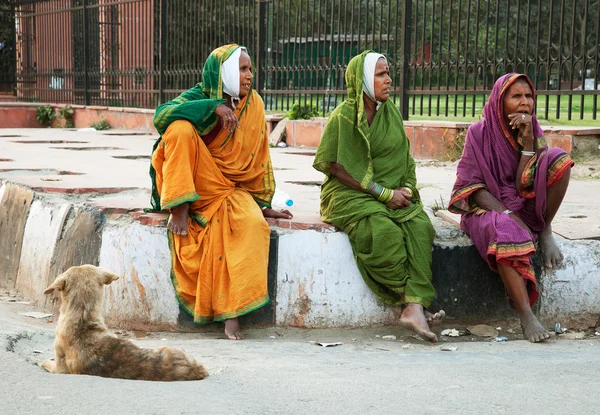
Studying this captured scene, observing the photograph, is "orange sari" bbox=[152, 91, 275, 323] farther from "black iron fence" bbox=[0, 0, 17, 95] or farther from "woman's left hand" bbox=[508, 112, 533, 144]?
"black iron fence" bbox=[0, 0, 17, 95]

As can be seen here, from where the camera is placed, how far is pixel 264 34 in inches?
480

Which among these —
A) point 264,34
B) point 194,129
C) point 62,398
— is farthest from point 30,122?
point 62,398

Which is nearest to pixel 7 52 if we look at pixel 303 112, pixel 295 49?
pixel 295 49

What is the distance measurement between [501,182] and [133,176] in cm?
341

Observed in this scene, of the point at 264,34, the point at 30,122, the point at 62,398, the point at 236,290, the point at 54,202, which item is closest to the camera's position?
the point at 62,398

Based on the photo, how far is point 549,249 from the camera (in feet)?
16.0

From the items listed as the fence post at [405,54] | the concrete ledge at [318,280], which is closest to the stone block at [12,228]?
the concrete ledge at [318,280]

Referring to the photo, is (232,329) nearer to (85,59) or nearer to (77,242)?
(77,242)

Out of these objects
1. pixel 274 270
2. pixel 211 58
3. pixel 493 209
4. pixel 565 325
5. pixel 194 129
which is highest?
pixel 211 58

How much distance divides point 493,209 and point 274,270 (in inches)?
48.0

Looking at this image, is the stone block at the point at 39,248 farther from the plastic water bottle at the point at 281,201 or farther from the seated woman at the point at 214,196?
the plastic water bottle at the point at 281,201

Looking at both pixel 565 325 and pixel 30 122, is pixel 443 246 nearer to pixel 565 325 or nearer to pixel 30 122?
pixel 565 325

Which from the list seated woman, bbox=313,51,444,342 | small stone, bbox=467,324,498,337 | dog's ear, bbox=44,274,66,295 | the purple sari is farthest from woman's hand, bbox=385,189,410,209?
dog's ear, bbox=44,274,66,295

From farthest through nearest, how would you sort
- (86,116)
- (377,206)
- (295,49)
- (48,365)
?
(86,116) → (295,49) → (377,206) → (48,365)
